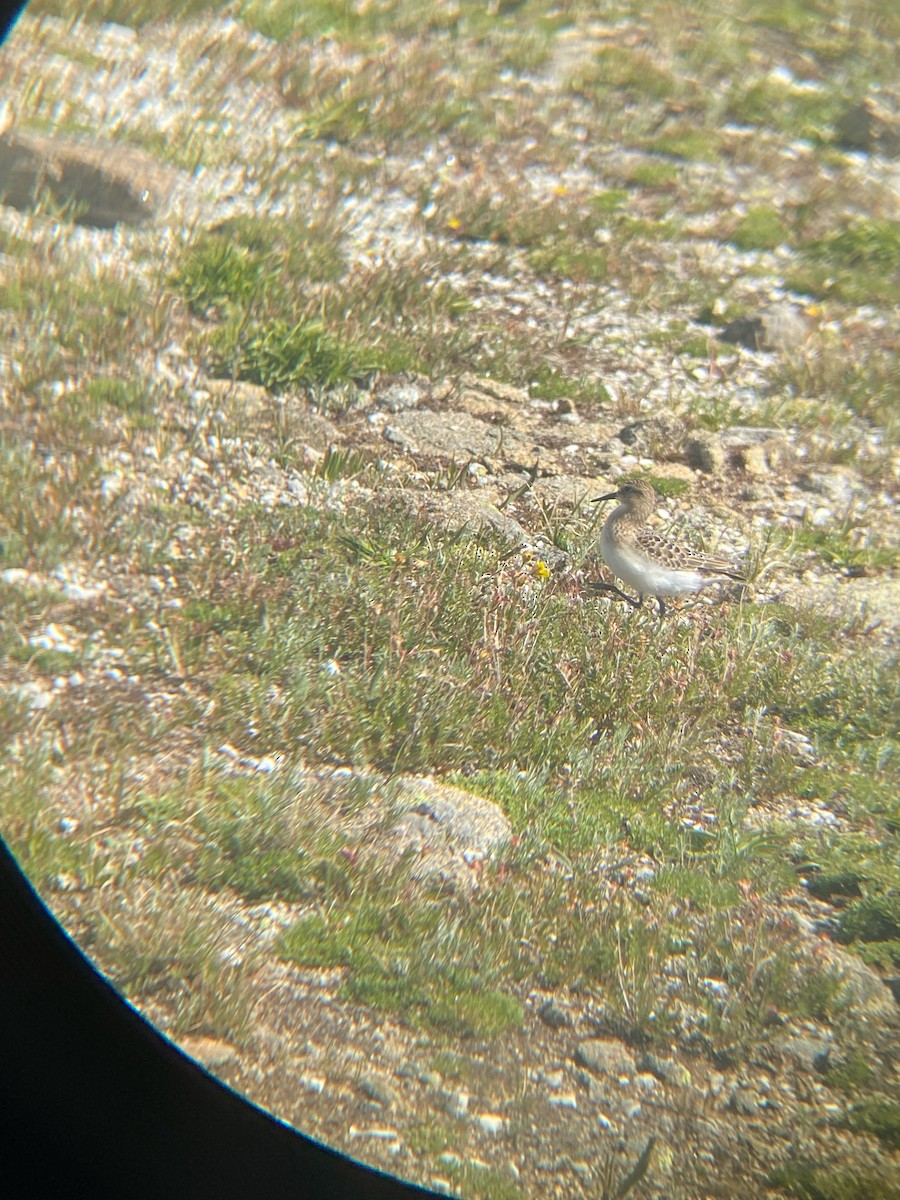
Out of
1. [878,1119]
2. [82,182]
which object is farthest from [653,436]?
[82,182]

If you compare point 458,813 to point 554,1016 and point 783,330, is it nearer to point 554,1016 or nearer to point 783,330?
point 554,1016

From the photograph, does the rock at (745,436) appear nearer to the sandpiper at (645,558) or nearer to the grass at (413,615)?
the grass at (413,615)

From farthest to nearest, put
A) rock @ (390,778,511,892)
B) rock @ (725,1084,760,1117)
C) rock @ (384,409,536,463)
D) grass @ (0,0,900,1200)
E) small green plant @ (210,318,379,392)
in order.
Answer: small green plant @ (210,318,379,392) → rock @ (384,409,536,463) → rock @ (390,778,511,892) → grass @ (0,0,900,1200) → rock @ (725,1084,760,1117)

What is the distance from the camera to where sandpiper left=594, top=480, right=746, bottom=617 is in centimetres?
566

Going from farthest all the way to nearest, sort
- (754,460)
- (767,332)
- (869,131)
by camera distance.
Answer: (869,131) → (767,332) → (754,460)

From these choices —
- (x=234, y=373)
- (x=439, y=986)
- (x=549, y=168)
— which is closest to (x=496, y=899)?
(x=439, y=986)

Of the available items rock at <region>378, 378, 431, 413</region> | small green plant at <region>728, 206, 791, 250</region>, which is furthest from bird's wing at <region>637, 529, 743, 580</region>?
small green plant at <region>728, 206, 791, 250</region>

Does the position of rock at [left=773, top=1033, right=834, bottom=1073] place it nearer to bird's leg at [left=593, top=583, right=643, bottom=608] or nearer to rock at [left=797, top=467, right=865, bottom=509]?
bird's leg at [left=593, top=583, right=643, bottom=608]

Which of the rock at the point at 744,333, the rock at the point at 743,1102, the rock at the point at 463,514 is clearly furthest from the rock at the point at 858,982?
the rock at the point at 744,333

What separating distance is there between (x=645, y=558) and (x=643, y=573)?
0.07 m

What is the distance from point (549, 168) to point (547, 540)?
4395 mm

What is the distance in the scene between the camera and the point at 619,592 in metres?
5.83

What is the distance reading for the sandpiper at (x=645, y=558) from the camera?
223 inches

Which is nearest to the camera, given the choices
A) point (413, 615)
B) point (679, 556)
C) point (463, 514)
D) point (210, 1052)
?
point (210, 1052)
